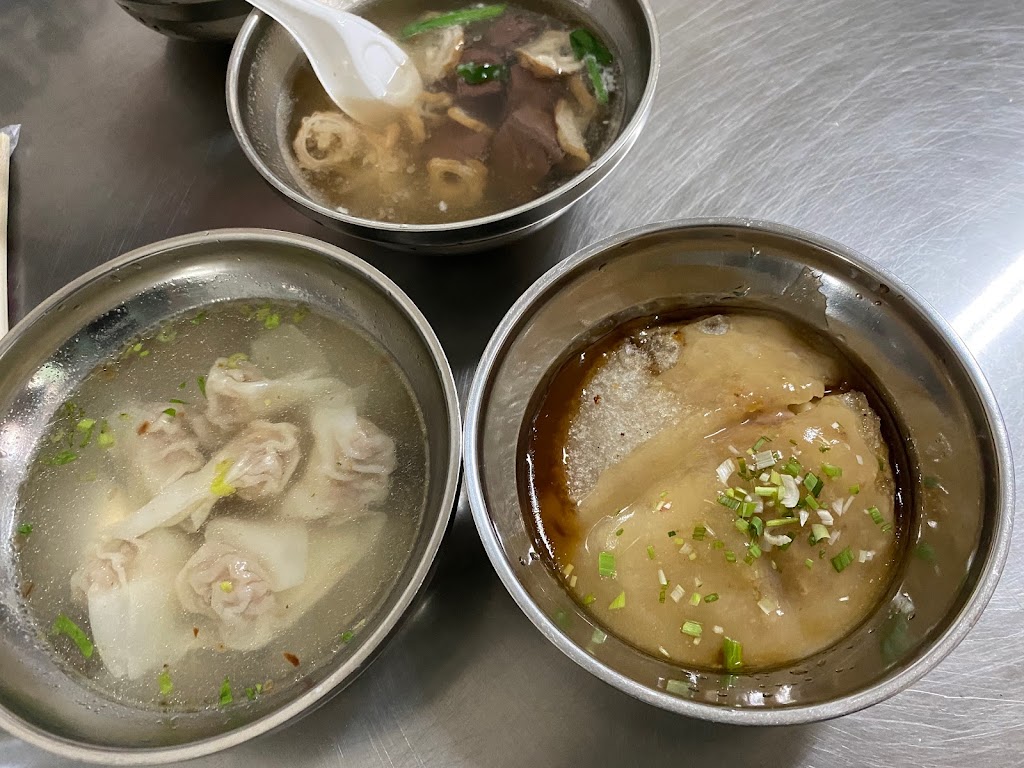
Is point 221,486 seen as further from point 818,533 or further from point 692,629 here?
point 818,533

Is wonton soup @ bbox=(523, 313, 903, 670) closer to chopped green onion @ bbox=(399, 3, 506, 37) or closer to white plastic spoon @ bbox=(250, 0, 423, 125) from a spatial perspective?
white plastic spoon @ bbox=(250, 0, 423, 125)

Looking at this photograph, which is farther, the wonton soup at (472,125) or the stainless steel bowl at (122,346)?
the wonton soup at (472,125)

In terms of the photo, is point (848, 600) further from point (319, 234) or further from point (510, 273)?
point (319, 234)

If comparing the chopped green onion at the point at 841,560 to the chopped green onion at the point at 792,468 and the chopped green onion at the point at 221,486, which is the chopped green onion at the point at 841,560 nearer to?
the chopped green onion at the point at 792,468

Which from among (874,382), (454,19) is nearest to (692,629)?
(874,382)

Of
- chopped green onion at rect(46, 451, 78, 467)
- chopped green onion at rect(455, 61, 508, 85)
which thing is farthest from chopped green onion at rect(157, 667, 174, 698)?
chopped green onion at rect(455, 61, 508, 85)

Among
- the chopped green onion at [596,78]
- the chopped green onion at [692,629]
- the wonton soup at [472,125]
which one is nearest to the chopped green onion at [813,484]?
the chopped green onion at [692,629]
